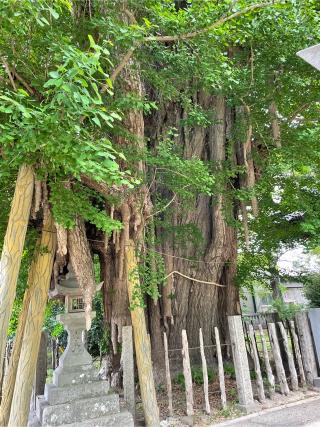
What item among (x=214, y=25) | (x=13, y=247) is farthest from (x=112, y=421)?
(x=214, y=25)

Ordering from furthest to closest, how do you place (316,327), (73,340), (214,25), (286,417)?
(316,327) < (73,340) < (286,417) < (214,25)

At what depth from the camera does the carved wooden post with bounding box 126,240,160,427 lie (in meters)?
3.47

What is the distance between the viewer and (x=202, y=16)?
3.52 metres

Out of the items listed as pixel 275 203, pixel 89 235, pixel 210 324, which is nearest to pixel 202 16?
pixel 89 235

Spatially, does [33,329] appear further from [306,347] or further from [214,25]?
[214,25]

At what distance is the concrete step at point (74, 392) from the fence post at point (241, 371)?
5.50 ft

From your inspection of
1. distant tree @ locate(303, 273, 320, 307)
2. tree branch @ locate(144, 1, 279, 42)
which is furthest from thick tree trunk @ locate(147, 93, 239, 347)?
tree branch @ locate(144, 1, 279, 42)

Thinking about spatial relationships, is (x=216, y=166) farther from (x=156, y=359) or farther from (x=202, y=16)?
(x=156, y=359)

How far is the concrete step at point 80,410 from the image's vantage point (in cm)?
340

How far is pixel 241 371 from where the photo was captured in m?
3.91

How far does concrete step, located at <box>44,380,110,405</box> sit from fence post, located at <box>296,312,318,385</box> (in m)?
2.94

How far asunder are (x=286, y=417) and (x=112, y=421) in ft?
6.56

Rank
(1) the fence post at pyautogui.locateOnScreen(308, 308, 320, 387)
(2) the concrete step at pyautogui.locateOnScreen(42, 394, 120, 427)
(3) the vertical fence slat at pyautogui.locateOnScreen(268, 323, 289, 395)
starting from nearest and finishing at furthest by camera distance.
Result: (2) the concrete step at pyautogui.locateOnScreen(42, 394, 120, 427) → (3) the vertical fence slat at pyautogui.locateOnScreen(268, 323, 289, 395) → (1) the fence post at pyautogui.locateOnScreen(308, 308, 320, 387)

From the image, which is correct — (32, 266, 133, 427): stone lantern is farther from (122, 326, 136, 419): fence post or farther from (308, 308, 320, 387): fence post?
(308, 308, 320, 387): fence post
